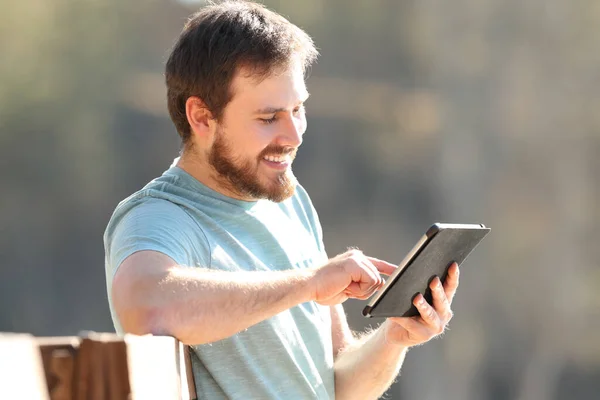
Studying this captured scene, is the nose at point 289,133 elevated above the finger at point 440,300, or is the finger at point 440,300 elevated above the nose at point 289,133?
the nose at point 289,133

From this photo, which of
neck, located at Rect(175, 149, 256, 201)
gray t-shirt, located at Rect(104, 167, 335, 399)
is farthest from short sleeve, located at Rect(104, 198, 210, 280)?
neck, located at Rect(175, 149, 256, 201)

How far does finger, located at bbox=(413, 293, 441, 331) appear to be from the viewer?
2281 millimetres

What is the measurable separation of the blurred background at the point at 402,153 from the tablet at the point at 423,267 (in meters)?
11.0

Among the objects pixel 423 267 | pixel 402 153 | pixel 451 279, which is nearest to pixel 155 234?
pixel 423 267

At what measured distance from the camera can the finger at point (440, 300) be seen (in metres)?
2.29

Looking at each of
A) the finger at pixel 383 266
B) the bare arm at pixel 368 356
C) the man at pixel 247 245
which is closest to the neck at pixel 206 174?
the man at pixel 247 245

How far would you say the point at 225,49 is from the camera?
2.40 meters

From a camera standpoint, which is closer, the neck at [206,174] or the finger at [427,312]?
the finger at [427,312]

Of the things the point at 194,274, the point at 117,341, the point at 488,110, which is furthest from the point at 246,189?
the point at 488,110

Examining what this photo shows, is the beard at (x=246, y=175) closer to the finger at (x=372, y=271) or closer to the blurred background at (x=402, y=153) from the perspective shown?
the finger at (x=372, y=271)

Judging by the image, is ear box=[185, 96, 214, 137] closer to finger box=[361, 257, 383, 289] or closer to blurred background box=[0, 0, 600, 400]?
finger box=[361, 257, 383, 289]

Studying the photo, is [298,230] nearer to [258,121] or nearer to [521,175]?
[258,121]

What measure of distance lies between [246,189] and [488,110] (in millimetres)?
11407

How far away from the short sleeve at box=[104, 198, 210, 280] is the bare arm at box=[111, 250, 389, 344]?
43 mm
